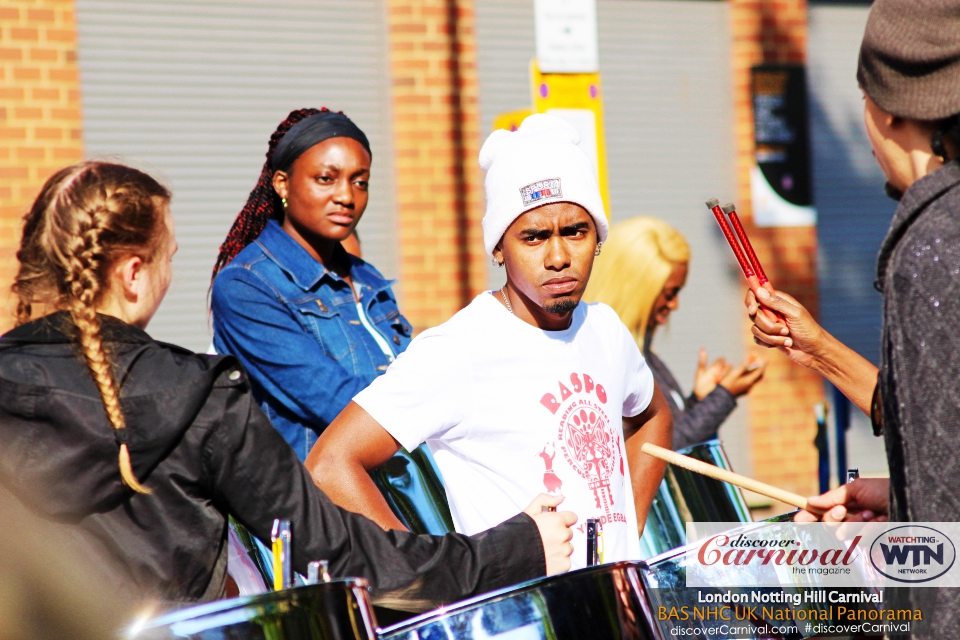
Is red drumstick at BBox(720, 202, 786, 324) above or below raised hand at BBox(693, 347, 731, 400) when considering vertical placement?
above

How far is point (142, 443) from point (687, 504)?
1410 millimetres

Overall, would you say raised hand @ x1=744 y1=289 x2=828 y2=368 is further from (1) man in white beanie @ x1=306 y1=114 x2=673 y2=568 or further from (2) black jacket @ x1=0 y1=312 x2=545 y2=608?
(2) black jacket @ x1=0 y1=312 x2=545 y2=608

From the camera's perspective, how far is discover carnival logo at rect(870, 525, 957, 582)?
133 cm

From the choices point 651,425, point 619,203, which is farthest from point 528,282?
point 619,203

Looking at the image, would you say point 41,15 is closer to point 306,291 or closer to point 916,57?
point 306,291

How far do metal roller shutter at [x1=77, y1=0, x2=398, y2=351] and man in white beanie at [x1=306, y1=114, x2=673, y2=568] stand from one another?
10.8 feet

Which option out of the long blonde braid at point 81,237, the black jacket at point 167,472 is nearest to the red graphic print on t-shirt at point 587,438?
the black jacket at point 167,472

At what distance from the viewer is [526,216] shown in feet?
7.11

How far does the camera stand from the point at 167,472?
147 centimetres

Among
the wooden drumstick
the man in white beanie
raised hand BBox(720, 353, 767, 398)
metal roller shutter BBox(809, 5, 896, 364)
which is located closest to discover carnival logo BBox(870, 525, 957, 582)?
the wooden drumstick

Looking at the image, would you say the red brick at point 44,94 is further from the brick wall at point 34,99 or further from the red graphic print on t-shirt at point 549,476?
the red graphic print on t-shirt at point 549,476

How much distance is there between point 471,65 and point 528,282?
12.8 ft

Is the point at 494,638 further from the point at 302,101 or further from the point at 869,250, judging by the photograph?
the point at 869,250

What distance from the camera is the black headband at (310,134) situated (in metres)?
2.87
